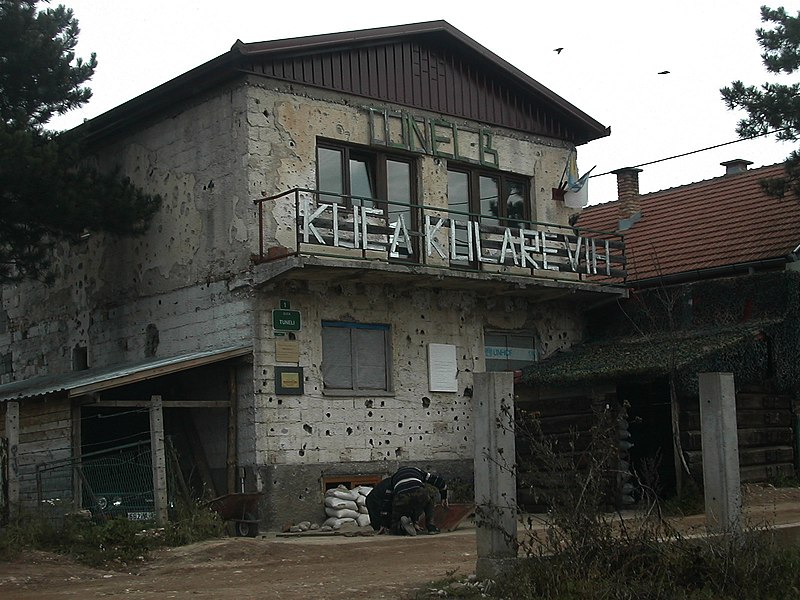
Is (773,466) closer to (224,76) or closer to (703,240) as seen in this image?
(703,240)

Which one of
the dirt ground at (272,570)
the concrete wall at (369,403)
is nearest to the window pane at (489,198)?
the concrete wall at (369,403)

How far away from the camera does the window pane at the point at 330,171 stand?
66.3 feet

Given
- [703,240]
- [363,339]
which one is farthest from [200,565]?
[703,240]

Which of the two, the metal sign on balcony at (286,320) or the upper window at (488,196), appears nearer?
the metal sign on balcony at (286,320)

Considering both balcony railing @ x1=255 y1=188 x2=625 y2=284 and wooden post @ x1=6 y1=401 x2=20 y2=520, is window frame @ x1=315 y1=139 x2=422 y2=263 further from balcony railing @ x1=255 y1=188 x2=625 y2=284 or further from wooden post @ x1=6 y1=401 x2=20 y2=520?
wooden post @ x1=6 y1=401 x2=20 y2=520

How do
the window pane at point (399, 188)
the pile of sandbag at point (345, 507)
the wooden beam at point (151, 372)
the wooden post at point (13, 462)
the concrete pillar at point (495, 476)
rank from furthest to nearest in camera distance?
the window pane at point (399, 188)
the pile of sandbag at point (345, 507)
the wooden beam at point (151, 372)
the wooden post at point (13, 462)
the concrete pillar at point (495, 476)

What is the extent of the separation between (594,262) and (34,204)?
34.5 feet

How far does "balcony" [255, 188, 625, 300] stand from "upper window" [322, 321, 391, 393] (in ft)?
3.35

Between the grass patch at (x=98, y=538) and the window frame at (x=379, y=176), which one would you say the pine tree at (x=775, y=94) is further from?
the grass patch at (x=98, y=538)

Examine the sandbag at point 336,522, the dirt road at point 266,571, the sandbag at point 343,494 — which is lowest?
the dirt road at point 266,571

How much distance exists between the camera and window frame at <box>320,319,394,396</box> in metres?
19.7


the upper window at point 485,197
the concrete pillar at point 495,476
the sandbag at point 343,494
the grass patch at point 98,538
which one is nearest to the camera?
the concrete pillar at point 495,476

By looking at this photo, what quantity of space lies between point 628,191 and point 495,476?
714 inches

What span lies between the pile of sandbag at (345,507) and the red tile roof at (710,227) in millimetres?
8563
